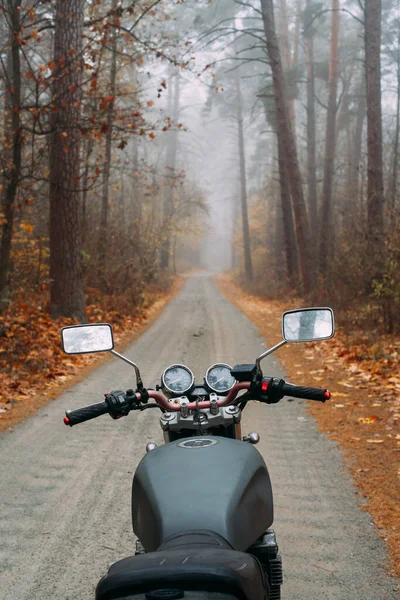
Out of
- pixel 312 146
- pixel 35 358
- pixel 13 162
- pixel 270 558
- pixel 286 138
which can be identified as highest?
pixel 312 146

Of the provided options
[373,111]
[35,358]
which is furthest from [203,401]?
[373,111]

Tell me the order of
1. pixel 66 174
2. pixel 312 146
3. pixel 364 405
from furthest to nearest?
pixel 312 146, pixel 66 174, pixel 364 405

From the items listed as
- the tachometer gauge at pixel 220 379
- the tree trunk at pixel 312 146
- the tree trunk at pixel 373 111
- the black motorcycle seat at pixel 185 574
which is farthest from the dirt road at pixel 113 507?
the tree trunk at pixel 312 146

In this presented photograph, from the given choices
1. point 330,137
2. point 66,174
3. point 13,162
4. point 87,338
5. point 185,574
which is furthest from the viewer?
point 330,137

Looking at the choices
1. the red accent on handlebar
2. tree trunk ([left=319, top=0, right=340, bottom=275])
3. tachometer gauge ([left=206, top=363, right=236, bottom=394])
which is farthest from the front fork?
tree trunk ([left=319, top=0, right=340, bottom=275])

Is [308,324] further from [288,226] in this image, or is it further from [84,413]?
[288,226]

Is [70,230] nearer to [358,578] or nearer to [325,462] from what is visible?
[325,462]

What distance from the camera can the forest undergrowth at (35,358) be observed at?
8.17 meters

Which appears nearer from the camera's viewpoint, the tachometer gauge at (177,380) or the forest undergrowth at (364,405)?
the tachometer gauge at (177,380)

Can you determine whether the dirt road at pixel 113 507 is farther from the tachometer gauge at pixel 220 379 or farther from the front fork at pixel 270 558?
the tachometer gauge at pixel 220 379

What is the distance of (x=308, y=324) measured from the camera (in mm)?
3020

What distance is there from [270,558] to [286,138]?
17.6 m

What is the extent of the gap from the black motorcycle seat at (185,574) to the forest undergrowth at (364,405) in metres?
2.40

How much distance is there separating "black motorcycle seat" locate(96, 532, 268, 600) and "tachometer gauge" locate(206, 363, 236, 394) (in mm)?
1264
